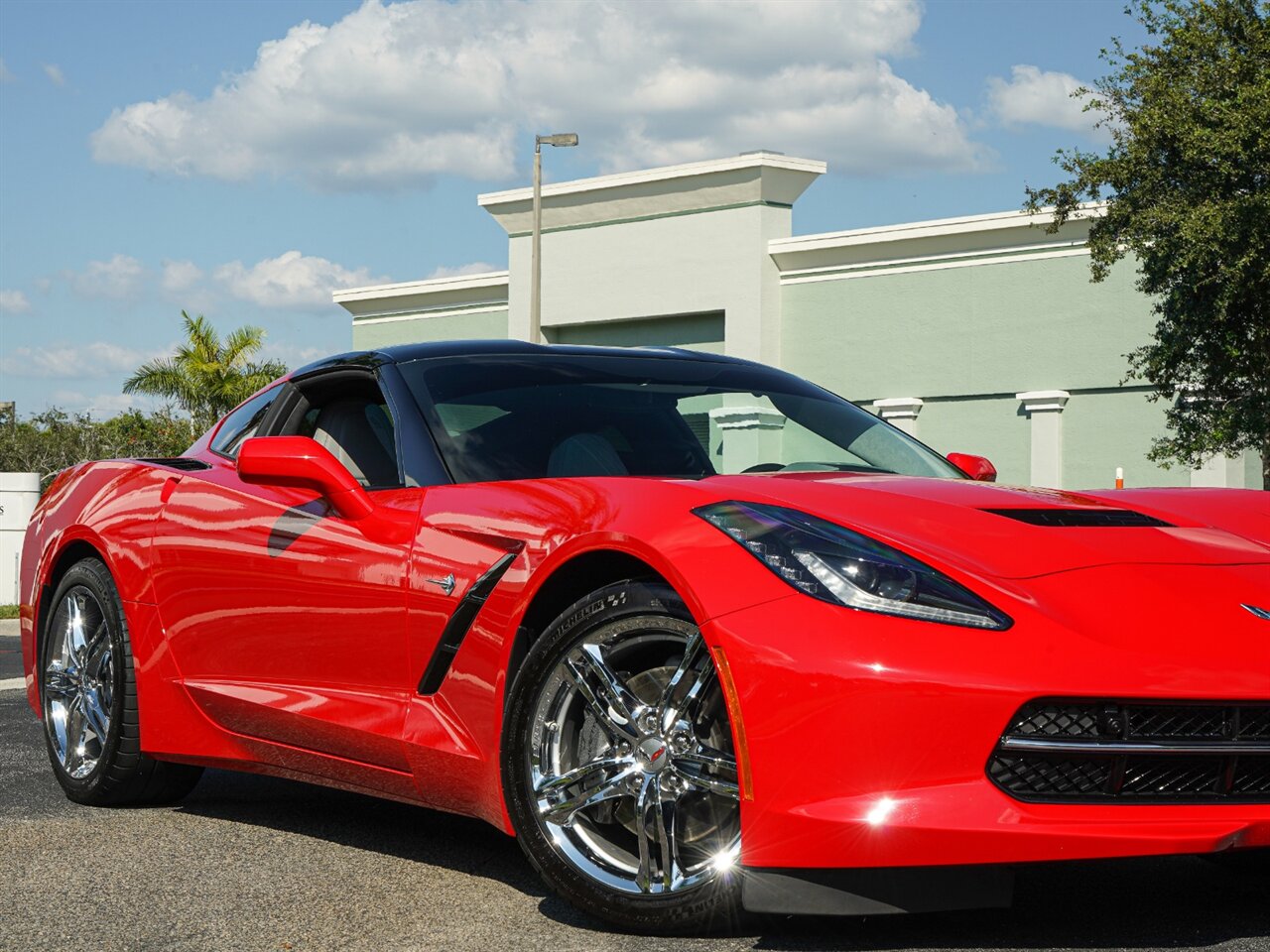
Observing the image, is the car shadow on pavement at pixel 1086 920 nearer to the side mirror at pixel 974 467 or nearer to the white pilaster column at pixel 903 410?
the side mirror at pixel 974 467

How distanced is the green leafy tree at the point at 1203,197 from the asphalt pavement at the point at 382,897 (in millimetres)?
18406

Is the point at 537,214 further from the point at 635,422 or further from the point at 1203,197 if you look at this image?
the point at 635,422

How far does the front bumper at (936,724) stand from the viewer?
308cm

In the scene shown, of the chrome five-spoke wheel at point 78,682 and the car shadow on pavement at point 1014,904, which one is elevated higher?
the chrome five-spoke wheel at point 78,682

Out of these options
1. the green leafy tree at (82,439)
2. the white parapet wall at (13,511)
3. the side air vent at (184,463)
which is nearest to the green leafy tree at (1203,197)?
the white parapet wall at (13,511)

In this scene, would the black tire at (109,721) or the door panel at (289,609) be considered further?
the black tire at (109,721)

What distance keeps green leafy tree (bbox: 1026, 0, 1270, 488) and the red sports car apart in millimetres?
17541

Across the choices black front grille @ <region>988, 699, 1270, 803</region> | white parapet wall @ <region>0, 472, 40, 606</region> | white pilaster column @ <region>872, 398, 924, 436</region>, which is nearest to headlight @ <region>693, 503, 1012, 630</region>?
black front grille @ <region>988, 699, 1270, 803</region>

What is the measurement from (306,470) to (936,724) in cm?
196

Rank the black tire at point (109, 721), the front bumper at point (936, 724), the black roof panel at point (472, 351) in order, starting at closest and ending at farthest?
1. the front bumper at point (936, 724)
2. the black roof panel at point (472, 351)
3. the black tire at point (109, 721)

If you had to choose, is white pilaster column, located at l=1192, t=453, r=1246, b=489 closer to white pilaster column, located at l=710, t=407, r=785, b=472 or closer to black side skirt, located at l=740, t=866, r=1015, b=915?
white pilaster column, located at l=710, t=407, r=785, b=472

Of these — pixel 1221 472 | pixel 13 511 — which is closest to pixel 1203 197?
pixel 1221 472

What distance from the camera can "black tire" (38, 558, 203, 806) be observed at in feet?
17.1

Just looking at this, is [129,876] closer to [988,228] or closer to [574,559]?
[574,559]
